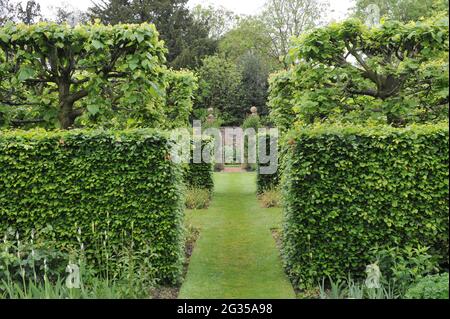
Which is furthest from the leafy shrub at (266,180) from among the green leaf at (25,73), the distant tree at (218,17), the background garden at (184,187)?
the distant tree at (218,17)

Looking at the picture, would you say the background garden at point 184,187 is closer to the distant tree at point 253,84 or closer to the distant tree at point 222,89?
the distant tree at point 222,89

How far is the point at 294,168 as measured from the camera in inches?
207

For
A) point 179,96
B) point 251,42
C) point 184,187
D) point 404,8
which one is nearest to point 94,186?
point 184,187

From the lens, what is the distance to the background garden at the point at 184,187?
5.09m

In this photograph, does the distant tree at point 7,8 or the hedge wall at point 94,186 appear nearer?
the hedge wall at point 94,186

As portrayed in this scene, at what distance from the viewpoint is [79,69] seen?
757 centimetres

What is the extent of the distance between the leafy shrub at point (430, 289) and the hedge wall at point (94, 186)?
2.59 metres

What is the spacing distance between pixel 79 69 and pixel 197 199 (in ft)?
13.5

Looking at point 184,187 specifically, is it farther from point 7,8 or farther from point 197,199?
point 7,8

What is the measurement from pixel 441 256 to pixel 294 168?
1.88 meters

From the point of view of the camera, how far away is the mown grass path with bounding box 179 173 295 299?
5374mm

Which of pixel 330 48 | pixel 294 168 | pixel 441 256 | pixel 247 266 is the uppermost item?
pixel 330 48

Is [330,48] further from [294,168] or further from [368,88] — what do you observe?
[294,168]
